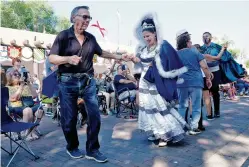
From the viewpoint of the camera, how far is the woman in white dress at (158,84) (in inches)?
154

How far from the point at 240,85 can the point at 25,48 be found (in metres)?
14.7

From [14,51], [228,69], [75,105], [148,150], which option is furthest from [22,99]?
[14,51]

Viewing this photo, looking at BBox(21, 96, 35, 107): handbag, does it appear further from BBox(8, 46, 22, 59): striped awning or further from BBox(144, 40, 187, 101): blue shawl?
BBox(8, 46, 22, 59): striped awning

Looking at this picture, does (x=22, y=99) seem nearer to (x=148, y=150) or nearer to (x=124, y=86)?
(x=148, y=150)

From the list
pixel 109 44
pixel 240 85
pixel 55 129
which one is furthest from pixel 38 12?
pixel 55 129

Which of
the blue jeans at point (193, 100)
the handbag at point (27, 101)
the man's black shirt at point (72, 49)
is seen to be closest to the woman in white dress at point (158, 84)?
the man's black shirt at point (72, 49)

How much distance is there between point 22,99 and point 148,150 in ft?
8.89

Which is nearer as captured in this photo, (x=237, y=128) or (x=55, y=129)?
(x=237, y=128)

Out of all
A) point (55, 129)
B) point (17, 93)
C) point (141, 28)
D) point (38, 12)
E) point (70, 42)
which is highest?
point (38, 12)

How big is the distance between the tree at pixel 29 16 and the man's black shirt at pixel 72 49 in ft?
178

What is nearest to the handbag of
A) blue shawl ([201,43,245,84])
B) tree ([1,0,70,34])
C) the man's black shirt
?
the man's black shirt

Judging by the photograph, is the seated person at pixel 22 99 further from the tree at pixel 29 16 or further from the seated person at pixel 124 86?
the tree at pixel 29 16

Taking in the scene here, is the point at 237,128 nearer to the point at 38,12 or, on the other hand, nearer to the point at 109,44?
the point at 109,44

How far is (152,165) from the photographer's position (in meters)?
3.26
